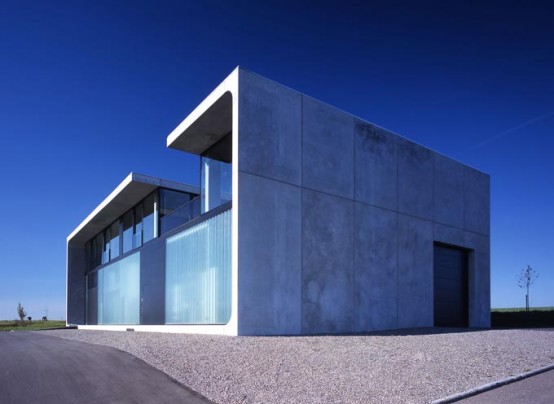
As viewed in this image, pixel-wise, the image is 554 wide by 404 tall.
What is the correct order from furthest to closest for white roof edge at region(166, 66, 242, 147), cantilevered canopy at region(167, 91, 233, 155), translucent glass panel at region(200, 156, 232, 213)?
translucent glass panel at region(200, 156, 232, 213), cantilevered canopy at region(167, 91, 233, 155), white roof edge at region(166, 66, 242, 147)

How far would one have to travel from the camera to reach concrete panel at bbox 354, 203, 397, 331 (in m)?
17.0

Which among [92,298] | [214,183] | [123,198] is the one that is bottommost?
[92,298]

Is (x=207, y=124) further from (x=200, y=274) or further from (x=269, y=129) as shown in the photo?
(x=200, y=274)

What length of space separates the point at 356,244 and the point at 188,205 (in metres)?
6.89

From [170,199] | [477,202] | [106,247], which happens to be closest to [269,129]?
[170,199]

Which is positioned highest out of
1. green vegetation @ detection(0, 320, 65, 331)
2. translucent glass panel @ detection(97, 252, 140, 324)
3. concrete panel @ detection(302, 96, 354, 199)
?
concrete panel @ detection(302, 96, 354, 199)

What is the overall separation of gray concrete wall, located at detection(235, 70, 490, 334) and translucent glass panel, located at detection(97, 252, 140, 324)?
435 inches

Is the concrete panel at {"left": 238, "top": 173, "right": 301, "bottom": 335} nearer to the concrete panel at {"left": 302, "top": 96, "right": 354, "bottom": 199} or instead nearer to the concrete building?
the concrete building

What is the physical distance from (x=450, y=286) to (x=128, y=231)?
17.5 m

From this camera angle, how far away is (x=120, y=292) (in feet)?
85.4

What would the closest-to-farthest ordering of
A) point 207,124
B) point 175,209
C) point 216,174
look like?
point 207,124 → point 216,174 → point 175,209

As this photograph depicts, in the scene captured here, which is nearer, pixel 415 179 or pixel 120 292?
pixel 415 179

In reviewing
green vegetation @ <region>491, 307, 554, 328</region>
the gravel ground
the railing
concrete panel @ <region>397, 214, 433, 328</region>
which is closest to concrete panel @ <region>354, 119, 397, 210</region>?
concrete panel @ <region>397, 214, 433, 328</region>

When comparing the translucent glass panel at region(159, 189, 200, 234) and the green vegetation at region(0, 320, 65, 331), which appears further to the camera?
the green vegetation at region(0, 320, 65, 331)
